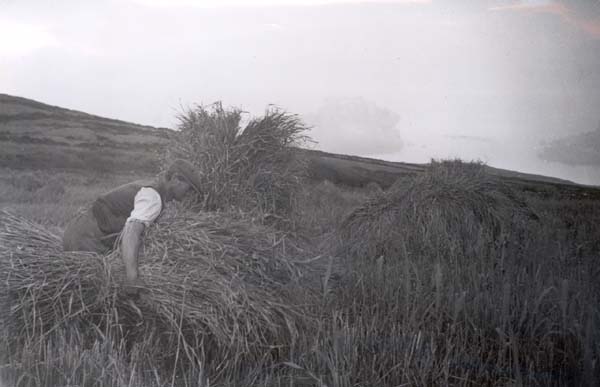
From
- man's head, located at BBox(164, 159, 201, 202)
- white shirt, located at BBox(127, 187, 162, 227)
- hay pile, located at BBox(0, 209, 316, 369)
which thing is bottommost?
hay pile, located at BBox(0, 209, 316, 369)

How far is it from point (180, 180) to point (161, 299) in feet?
1.87

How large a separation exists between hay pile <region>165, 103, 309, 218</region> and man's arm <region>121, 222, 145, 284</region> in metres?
0.48

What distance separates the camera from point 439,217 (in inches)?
101

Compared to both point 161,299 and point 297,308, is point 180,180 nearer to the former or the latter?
point 161,299

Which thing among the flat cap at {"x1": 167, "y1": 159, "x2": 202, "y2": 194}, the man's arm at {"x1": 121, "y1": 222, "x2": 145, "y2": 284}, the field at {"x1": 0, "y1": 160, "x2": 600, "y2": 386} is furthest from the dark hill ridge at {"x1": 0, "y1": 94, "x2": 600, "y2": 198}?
the man's arm at {"x1": 121, "y1": 222, "x2": 145, "y2": 284}

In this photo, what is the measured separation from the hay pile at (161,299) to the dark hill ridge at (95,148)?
24.7 inches

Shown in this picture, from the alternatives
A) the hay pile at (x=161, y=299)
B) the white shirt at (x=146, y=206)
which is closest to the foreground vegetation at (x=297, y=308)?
the hay pile at (x=161, y=299)

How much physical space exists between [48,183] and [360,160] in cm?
162

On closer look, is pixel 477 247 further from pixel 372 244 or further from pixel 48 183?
pixel 48 183

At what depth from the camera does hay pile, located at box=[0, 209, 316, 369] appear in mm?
1741

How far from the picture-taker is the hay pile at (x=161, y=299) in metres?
1.74

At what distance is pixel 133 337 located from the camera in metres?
1.79

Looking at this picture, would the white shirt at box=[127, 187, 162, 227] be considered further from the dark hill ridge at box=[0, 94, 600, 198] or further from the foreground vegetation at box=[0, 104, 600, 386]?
the dark hill ridge at box=[0, 94, 600, 198]

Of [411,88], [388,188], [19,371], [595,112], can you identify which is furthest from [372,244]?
[19,371]
